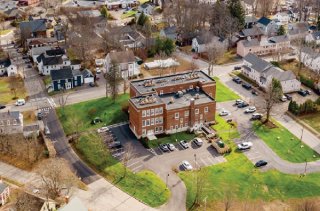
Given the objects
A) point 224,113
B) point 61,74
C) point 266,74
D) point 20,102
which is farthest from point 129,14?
point 224,113

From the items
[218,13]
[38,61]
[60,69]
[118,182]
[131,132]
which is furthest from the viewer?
[218,13]

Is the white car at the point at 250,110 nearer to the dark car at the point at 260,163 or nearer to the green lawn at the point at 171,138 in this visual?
the green lawn at the point at 171,138

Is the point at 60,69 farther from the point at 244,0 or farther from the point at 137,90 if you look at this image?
the point at 244,0

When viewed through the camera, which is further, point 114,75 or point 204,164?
point 114,75

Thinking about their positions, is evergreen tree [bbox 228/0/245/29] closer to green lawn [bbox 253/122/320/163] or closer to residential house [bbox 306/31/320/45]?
residential house [bbox 306/31/320/45]

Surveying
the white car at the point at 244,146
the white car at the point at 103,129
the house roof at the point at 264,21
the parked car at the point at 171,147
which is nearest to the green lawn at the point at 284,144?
the white car at the point at 244,146

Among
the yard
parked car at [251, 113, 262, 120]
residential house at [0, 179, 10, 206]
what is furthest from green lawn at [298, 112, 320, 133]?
the yard

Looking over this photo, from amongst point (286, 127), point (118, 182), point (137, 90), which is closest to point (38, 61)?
point (137, 90)
